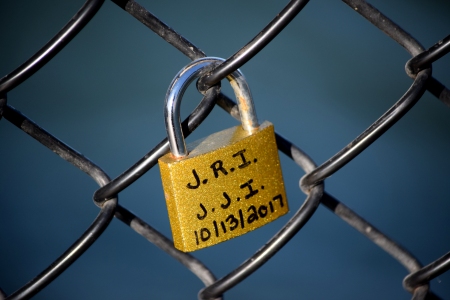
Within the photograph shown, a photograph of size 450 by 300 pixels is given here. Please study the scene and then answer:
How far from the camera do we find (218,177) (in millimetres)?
526

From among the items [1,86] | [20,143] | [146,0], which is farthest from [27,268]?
[146,0]

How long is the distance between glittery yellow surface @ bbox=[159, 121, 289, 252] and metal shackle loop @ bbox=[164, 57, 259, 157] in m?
0.01

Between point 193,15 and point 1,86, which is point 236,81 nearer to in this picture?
point 1,86

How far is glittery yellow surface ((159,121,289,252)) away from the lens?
0.51 metres

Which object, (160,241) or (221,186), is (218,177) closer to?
(221,186)

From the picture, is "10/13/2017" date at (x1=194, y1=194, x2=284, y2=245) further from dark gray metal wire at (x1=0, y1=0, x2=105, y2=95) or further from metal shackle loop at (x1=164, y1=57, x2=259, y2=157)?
dark gray metal wire at (x1=0, y1=0, x2=105, y2=95)

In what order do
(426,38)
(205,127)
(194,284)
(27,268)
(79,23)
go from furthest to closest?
1. (426,38)
2. (205,127)
3. (27,268)
4. (194,284)
5. (79,23)

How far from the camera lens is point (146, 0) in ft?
11.7

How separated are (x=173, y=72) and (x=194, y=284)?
1.63 m

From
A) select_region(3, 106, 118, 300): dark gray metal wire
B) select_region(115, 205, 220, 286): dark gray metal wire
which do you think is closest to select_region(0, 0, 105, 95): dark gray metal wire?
select_region(3, 106, 118, 300): dark gray metal wire

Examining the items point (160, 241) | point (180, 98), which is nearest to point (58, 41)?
point (180, 98)

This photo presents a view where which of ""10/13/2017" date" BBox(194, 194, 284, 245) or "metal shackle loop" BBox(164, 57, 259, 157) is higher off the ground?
"metal shackle loop" BBox(164, 57, 259, 157)

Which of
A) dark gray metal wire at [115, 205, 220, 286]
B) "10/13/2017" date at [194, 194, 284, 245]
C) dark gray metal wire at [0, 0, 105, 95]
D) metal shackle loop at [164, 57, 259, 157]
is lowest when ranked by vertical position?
dark gray metal wire at [115, 205, 220, 286]

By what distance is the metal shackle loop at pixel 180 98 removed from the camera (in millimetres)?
488
